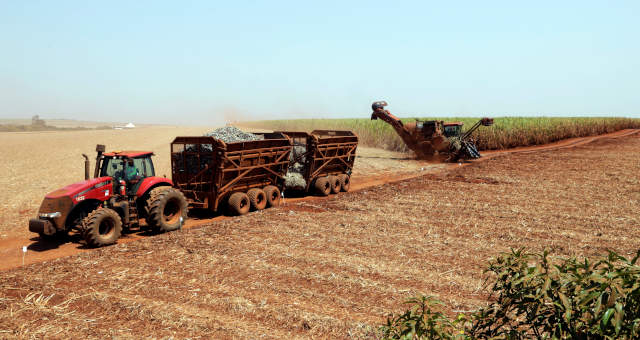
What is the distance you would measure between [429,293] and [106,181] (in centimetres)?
798

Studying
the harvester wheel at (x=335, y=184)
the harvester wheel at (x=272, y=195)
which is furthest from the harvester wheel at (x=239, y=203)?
the harvester wheel at (x=335, y=184)

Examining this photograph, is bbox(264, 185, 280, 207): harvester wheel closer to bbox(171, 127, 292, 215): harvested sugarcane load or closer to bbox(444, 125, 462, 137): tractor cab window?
bbox(171, 127, 292, 215): harvested sugarcane load

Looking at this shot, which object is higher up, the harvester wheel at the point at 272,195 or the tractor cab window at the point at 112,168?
the tractor cab window at the point at 112,168

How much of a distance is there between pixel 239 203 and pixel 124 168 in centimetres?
339

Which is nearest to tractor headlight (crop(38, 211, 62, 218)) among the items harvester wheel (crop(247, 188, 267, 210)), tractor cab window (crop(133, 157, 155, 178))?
tractor cab window (crop(133, 157, 155, 178))

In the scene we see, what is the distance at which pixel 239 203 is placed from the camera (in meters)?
13.4

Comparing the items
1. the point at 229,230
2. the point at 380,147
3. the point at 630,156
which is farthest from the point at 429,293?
the point at 380,147

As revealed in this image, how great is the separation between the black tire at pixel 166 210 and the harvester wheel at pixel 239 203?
5.18 ft

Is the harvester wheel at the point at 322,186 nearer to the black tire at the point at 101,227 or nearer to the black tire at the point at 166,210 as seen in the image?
the black tire at the point at 166,210

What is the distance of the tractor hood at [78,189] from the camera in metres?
10.1

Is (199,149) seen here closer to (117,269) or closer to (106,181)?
(106,181)

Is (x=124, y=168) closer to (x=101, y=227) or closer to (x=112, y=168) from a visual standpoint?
(x=112, y=168)

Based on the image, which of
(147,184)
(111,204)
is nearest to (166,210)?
(147,184)

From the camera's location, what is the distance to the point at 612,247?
978 cm
